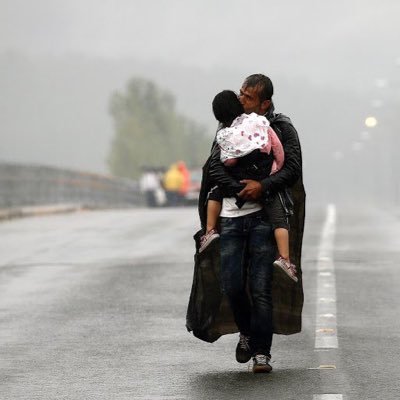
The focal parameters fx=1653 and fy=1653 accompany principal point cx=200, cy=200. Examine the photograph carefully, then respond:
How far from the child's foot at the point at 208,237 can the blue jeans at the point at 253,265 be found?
5 centimetres

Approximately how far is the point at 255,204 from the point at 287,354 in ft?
4.30

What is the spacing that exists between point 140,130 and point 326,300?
166813 mm

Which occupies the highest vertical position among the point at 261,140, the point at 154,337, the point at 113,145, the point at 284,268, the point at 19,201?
the point at 261,140

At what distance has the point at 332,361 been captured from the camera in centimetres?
988

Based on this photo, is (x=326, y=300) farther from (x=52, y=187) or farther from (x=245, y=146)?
(x=52, y=187)

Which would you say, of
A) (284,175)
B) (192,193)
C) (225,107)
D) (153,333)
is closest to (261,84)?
(225,107)

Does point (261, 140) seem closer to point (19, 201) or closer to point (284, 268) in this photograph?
point (284, 268)

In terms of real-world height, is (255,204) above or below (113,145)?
above

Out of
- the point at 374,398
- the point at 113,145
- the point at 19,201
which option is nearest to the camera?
the point at 374,398

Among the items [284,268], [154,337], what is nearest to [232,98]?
[284,268]

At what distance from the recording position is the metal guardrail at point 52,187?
38.6 metres

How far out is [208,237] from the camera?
9.49 meters

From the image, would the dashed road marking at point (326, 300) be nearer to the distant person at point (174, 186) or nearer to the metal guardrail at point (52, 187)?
the metal guardrail at point (52, 187)

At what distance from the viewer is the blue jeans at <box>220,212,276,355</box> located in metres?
9.43
